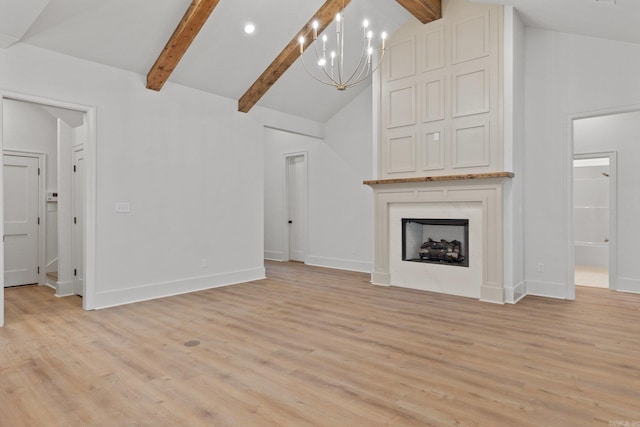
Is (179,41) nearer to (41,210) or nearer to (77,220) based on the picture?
(77,220)

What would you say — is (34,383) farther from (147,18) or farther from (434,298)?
(434,298)

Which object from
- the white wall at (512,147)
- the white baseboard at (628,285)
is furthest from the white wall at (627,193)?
the white wall at (512,147)

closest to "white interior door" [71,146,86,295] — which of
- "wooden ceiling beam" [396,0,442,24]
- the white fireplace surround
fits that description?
the white fireplace surround

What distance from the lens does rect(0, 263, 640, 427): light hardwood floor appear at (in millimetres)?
2143

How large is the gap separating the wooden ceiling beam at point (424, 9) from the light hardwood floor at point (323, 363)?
3.76 metres

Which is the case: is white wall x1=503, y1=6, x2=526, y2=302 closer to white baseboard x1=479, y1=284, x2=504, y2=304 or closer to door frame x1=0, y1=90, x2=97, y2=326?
white baseboard x1=479, y1=284, x2=504, y2=304

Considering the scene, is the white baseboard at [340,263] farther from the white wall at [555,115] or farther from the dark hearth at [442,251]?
the white wall at [555,115]

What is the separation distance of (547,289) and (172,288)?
4983mm

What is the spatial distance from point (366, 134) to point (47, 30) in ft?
15.7

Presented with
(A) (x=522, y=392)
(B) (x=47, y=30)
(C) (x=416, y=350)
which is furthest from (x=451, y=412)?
(B) (x=47, y=30)

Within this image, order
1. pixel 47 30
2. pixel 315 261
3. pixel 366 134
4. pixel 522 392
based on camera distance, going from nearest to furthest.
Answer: pixel 522 392 → pixel 47 30 → pixel 366 134 → pixel 315 261

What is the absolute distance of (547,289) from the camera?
4922 mm

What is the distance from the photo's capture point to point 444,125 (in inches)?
201

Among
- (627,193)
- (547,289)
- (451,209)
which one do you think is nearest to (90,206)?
(451,209)
